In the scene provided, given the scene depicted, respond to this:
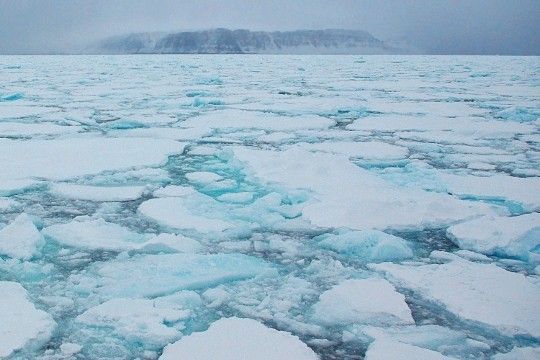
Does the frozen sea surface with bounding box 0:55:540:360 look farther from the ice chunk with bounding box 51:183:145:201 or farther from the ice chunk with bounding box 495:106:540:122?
the ice chunk with bounding box 495:106:540:122

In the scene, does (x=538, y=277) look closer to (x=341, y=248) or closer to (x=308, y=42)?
(x=341, y=248)

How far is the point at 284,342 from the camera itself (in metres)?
1.17

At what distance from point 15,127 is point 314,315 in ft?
13.3

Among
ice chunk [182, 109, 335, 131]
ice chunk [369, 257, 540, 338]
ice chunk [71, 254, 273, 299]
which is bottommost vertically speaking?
ice chunk [369, 257, 540, 338]

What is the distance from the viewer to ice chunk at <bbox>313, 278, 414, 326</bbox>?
1.31 m

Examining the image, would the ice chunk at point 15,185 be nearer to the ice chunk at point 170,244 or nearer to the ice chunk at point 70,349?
the ice chunk at point 170,244

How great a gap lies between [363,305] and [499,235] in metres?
0.76

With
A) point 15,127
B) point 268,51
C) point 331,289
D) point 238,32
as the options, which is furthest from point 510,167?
point 238,32

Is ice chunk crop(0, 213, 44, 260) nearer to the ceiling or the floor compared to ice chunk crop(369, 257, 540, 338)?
nearer to the ceiling

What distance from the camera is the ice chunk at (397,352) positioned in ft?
3.68

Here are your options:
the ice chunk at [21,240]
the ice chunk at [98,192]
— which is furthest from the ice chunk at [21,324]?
the ice chunk at [98,192]

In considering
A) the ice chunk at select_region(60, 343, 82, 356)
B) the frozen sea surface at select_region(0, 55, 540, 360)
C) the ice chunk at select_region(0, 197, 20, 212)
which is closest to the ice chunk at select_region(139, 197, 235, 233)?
the frozen sea surface at select_region(0, 55, 540, 360)

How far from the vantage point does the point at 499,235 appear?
5.91ft

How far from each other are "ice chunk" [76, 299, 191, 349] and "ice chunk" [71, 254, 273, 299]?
8cm
